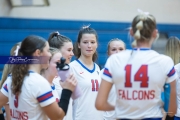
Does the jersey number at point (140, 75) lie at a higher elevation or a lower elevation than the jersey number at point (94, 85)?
higher

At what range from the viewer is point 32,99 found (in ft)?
6.97

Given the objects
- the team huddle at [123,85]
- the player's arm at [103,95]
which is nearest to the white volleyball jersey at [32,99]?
the team huddle at [123,85]

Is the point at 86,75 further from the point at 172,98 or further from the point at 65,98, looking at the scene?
the point at 172,98

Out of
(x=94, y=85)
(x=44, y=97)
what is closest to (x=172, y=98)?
(x=44, y=97)

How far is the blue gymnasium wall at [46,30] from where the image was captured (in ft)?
24.1

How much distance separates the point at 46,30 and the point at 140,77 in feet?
19.6

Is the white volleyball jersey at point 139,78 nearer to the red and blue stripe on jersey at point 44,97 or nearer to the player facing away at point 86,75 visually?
the red and blue stripe on jersey at point 44,97

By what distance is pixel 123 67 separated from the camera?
205cm

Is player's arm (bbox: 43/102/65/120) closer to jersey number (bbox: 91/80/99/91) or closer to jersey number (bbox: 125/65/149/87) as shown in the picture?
jersey number (bbox: 125/65/149/87)

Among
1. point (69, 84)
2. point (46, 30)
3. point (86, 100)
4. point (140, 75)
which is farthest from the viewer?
point (46, 30)

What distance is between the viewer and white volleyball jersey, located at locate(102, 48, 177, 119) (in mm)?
2049

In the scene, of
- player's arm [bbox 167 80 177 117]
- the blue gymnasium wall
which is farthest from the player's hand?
the blue gymnasium wall

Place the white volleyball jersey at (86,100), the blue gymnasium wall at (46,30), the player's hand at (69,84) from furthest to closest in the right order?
the blue gymnasium wall at (46,30), the white volleyball jersey at (86,100), the player's hand at (69,84)

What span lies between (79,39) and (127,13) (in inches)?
229
